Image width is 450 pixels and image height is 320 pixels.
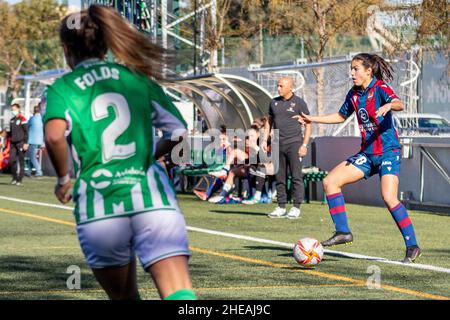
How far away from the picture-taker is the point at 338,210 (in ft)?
40.2

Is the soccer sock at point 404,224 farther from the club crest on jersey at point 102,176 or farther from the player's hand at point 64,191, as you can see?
the club crest on jersey at point 102,176

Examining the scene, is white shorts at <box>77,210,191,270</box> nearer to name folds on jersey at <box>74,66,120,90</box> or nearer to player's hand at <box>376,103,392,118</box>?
name folds on jersey at <box>74,66,120,90</box>

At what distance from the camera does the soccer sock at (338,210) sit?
12.2m

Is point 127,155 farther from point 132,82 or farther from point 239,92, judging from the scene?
point 239,92

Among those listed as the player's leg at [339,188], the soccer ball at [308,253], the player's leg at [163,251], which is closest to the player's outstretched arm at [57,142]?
the player's leg at [163,251]

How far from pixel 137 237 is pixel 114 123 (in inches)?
21.4

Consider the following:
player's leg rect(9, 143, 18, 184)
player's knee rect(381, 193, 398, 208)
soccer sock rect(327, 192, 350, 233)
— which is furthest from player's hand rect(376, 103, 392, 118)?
player's leg rect(9, 143, 18, 184)

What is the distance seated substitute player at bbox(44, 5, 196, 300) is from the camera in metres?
5.38

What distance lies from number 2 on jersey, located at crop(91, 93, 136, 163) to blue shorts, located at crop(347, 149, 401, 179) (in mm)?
6492

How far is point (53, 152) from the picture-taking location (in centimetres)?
555

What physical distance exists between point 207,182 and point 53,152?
19.3 m

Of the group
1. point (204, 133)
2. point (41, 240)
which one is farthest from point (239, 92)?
point (41, 240)

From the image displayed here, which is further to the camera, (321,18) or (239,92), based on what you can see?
(321,18)

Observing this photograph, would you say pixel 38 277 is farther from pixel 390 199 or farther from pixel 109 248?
pixel 109 248
